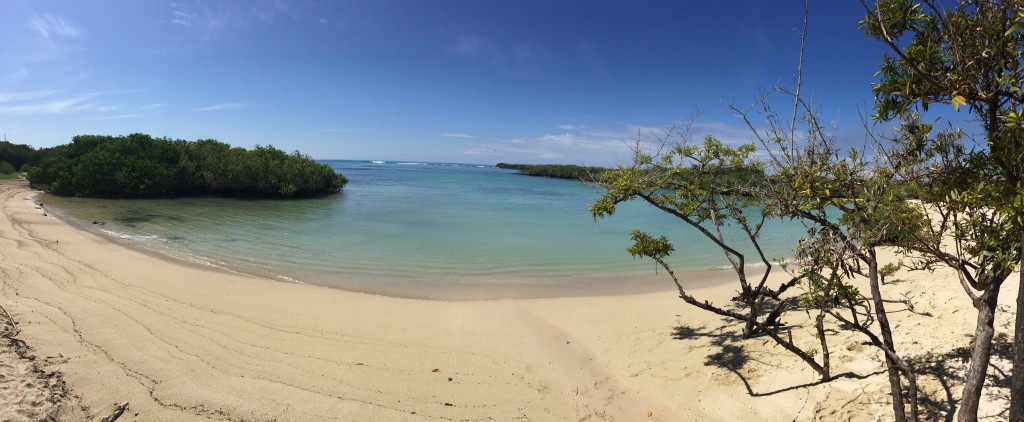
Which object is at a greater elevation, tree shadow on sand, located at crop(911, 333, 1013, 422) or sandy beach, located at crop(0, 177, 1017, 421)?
tree shadow on sand, located at crop(911, 333, 1013, 422)

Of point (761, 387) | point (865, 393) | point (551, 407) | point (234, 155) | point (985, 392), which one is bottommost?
point (551, 407)

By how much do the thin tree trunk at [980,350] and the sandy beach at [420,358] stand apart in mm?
878

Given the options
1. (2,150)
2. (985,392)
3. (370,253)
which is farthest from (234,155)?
(985,392)

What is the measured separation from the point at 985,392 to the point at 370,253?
12742mm

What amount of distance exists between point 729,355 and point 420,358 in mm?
4456

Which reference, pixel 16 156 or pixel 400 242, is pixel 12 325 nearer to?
pixel 400 242

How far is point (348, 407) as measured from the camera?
473cm

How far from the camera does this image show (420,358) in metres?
6.08

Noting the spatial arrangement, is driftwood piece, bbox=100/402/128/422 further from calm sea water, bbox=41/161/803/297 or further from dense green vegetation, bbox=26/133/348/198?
dense green vegetation, bbox=26/133/348/198

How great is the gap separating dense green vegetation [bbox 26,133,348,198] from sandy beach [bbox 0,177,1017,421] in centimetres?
2203

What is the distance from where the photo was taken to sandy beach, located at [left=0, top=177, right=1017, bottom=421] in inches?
175

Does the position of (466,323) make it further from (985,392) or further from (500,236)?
(500,236)

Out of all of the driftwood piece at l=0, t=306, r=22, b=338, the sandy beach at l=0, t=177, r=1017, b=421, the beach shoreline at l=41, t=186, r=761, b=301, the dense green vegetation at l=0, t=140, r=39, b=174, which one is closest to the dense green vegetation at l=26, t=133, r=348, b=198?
the dense green vegetation at l=0, t=140, r=39, b=174

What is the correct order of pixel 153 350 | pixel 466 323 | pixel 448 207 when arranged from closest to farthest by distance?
pixel 153 350
pixel 466 323
pixel 448 207
